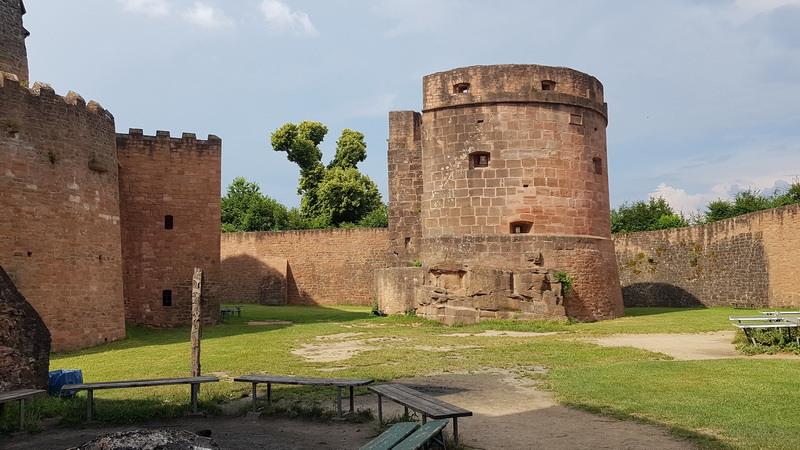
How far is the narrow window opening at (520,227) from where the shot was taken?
18.2 meters

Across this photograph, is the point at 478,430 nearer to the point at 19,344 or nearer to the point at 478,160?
the point at 19,344

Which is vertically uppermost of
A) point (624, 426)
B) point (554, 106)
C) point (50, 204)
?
point (554, 106)

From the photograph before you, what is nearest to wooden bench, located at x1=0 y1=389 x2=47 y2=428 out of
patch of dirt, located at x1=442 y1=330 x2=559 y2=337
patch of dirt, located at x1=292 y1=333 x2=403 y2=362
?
patch of dirt, located at x1=292 y1=333 x2=403 y2=362

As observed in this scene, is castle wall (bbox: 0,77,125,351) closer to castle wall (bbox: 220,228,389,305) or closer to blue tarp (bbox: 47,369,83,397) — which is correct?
blue tarp (bbox: 47,369,83,397)

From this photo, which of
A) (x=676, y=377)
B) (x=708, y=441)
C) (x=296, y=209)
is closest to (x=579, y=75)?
(x=676, y=377)

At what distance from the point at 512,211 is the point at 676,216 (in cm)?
2524

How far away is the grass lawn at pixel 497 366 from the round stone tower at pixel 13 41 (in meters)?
7.50

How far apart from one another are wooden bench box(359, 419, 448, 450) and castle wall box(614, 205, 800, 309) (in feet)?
59.8

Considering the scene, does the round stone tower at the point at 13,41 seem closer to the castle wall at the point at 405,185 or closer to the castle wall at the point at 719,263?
the castle wall at the point at 405,185

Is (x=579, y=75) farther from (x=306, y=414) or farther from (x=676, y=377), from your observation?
(x=306, y=414)

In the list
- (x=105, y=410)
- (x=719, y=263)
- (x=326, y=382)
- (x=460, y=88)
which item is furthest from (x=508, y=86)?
(x=105, y=410)

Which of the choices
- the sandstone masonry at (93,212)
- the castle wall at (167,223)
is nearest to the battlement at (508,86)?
the sandstone masonry at (93,212)

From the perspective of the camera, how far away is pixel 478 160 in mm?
18625

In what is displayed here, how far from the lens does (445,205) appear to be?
61.2 feet
